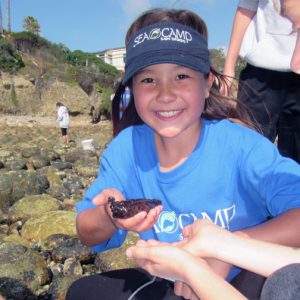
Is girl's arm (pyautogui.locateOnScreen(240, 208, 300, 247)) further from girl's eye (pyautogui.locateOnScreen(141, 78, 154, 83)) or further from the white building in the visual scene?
the white building

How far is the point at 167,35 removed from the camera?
7.52ft

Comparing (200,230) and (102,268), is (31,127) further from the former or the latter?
(200,230)

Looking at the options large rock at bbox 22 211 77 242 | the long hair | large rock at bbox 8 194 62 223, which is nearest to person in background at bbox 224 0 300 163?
the long hair

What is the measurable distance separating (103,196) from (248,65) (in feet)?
5.41

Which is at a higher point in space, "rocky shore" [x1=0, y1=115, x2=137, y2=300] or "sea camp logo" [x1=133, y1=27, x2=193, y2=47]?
"sea camp logo" [x1=133, y1=27, x2=193, y2=47]

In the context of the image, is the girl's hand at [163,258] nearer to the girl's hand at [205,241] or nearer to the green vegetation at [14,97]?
the girl's hand at [205,241]

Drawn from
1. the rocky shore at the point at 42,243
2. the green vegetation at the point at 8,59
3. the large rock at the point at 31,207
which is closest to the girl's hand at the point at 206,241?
the rocky shore at the point at 42,243

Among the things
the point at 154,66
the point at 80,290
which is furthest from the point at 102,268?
the point at 154,66

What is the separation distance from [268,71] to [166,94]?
1064mm

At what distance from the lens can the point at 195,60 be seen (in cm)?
229

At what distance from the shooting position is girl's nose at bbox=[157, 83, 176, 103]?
2318 mm

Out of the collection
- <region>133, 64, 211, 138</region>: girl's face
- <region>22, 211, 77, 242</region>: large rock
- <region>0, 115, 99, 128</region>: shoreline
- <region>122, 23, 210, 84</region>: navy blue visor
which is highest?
<region>122, 23, 210, 84</region>: navy blue visor

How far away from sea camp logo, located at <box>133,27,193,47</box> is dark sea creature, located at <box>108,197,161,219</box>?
89 centimetres

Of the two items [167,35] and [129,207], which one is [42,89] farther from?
[129,207]
